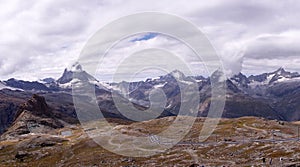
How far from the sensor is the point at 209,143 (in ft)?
608

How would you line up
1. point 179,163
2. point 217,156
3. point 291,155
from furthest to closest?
1. point 217,156
2. point 179,163
3. point 291,155

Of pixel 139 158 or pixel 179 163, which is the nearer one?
pixel 179 163

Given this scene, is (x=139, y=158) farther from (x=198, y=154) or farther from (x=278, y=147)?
(x=278, y=147)

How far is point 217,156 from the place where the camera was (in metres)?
148

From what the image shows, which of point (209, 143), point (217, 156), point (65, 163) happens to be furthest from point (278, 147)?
point (65, 163)

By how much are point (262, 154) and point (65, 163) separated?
326ft

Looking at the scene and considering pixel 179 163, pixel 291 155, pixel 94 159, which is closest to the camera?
pixel 291 155

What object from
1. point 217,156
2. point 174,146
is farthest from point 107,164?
point 217,156

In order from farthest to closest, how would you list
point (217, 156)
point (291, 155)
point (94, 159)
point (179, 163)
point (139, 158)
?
point (94, 159) < point (139, 158) < point (217, 156) < point (179, 163) < point (291, 155)

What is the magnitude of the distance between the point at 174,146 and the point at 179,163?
45.9m

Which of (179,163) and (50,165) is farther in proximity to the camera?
(50,165)

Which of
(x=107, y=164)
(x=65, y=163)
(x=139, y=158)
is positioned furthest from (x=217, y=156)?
(x=65, y=163)

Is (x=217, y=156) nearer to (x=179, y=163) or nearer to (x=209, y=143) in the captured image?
(x=179, y=163)

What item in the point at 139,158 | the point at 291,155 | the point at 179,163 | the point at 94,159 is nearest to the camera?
the point at 291,155
